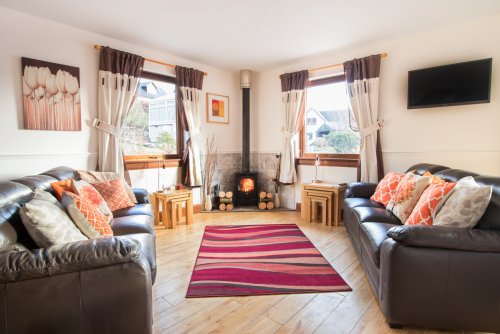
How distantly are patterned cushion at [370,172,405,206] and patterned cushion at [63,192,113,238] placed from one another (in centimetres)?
264

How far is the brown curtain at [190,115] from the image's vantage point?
407cm

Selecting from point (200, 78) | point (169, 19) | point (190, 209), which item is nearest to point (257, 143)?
point (200, 78)

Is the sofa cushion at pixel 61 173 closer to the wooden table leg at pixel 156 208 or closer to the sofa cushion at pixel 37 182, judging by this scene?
the sofa cushion at pixel 37 182

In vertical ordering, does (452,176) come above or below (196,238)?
above

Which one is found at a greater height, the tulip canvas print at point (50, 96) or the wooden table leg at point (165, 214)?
the tulip canvas print at point (50, 96)

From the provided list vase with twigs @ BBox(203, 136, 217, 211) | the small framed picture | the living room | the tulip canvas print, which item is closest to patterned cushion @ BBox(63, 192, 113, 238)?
the living room

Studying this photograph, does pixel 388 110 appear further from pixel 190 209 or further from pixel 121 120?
pixel 121 120

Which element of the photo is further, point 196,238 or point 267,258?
point 196,238

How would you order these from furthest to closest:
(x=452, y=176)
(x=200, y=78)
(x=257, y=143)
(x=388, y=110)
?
(x=257, y=143) → (x=200, y=78) → (x=388, y=110) → (x=452, y=176)

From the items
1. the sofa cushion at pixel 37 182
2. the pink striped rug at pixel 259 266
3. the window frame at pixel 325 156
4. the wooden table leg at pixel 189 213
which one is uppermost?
the window frame at pixel 325 156

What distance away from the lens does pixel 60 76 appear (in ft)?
9.68

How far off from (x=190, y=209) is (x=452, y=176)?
311cm

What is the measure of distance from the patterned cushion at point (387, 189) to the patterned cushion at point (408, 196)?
31cm

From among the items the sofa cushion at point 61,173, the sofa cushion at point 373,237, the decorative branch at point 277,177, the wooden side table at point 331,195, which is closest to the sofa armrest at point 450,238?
the sofa cushion at point 373,237
